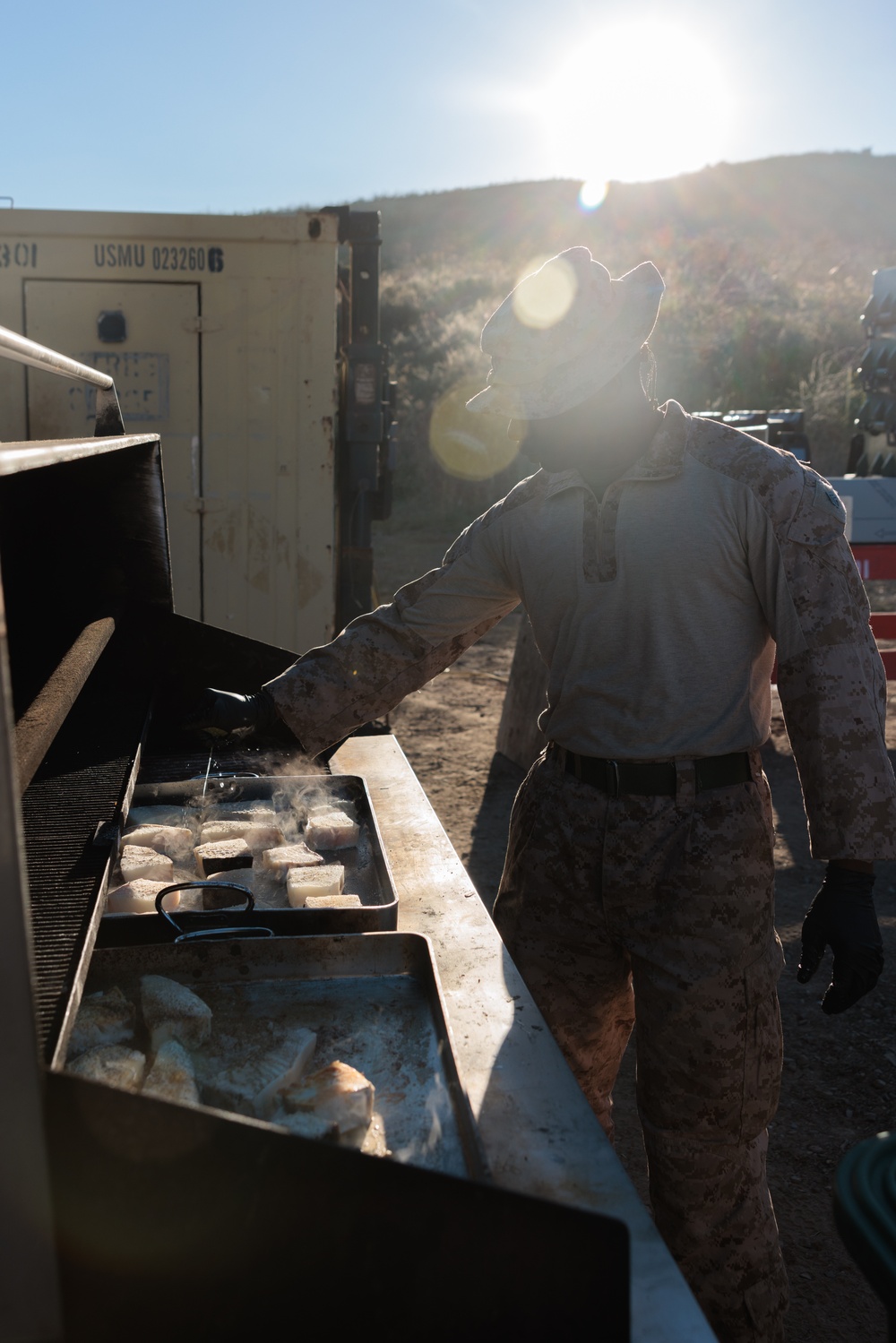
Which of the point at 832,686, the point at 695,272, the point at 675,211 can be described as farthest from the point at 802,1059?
the point at 675,211

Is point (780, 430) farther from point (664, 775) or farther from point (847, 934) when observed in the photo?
point (847, 934)

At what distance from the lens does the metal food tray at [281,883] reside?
189 centimetres

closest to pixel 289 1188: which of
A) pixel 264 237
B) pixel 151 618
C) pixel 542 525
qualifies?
pixel 542 525

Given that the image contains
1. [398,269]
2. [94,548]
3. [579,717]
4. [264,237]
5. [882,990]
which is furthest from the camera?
[398,269]

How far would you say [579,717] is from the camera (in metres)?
2.29

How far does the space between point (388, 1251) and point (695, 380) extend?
69.0 ft

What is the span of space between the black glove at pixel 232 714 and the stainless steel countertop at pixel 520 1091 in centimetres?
47

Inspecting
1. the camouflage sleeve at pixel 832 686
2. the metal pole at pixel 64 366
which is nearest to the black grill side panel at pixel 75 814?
the metal pole at pixel 64 366

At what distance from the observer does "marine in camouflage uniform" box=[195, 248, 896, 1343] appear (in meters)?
2.02

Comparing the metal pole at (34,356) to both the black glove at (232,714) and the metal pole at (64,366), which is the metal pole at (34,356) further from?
the black glove at (232,714)

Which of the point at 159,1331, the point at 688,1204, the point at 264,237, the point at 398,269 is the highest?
the point at 398,269

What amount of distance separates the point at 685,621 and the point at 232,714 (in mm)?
1114

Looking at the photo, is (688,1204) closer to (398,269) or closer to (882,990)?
Answer: (882,990)

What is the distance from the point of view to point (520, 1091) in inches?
62.3
